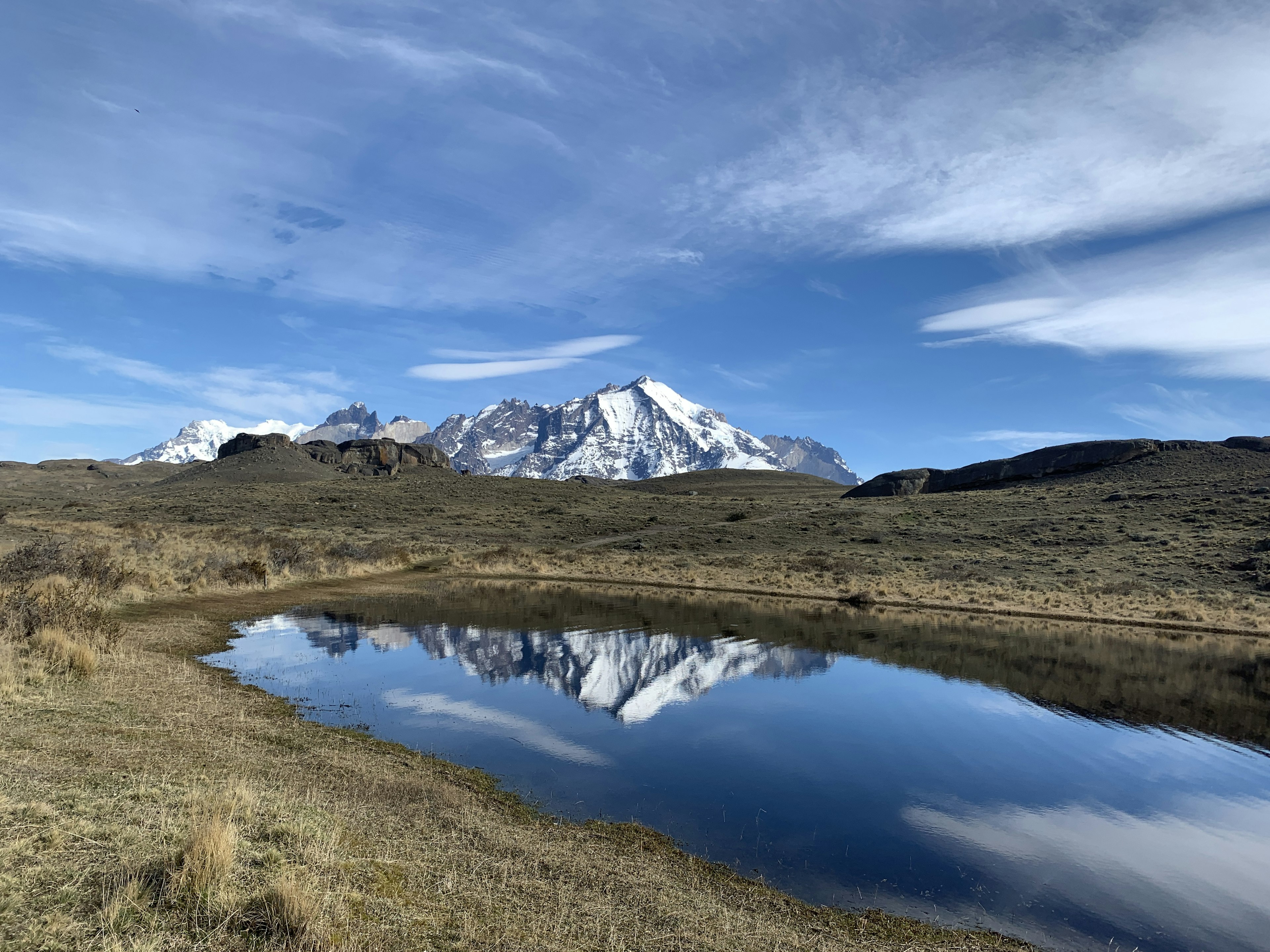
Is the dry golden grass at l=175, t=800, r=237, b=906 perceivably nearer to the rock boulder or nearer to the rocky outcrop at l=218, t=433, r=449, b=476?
the rock boulder

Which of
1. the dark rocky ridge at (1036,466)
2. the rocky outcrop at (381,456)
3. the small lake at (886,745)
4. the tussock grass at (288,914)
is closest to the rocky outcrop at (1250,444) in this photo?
the dark rocky ridge at (1036,466)

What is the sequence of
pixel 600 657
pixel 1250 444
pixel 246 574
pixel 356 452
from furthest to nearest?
pixel 356 452
pixel 1250 444
pixel 246 574
pixel 600 657

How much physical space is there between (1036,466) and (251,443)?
137903 mm

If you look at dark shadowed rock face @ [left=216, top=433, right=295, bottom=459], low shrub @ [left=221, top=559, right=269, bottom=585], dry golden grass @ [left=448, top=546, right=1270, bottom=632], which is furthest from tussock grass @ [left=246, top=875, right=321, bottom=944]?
dark shadowed rock face @ [left=216, top=433, right=295, bottom=459]

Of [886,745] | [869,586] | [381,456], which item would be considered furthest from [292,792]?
[381,456]

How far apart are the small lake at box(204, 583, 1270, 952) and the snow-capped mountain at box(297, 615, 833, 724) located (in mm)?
118

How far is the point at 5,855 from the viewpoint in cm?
526

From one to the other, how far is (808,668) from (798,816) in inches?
429

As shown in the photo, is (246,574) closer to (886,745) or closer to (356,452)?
(886,745)

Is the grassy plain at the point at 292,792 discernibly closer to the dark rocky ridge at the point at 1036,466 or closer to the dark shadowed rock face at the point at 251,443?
the dark rocky ridge at the point at 1036,466

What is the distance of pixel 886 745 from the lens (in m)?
13.4

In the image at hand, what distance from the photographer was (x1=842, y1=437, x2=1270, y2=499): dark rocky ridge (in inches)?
3307

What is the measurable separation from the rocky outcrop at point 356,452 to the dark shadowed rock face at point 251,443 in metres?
0.13

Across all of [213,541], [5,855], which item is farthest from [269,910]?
[213,541]
